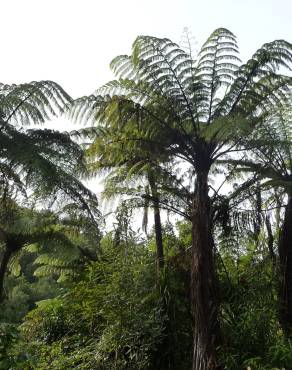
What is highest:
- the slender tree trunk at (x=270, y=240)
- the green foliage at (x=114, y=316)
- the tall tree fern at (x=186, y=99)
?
the tall tree fern at (x=186, y=99)

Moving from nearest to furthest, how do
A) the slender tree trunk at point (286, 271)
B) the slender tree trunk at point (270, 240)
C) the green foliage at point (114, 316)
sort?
1. the green foliage at point (114, 316)
2. the slender tree trunk at point (286, 271)
3. the slender tree trunk at point (270, 240)

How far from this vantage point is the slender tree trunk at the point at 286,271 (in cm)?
688

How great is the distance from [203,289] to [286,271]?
1707mm

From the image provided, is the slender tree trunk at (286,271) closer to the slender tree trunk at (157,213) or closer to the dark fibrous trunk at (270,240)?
the dark fibrous trunk at (270,240)

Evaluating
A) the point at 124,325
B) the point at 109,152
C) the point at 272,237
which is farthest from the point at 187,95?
the point at 124,325

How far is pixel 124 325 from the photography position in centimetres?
650

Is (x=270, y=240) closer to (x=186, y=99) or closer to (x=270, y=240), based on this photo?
(x=270, y=240)

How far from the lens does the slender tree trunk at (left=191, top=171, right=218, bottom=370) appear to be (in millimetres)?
5738

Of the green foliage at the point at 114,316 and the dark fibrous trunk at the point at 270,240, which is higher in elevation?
the dark fibrous trunk at the point at 270,240

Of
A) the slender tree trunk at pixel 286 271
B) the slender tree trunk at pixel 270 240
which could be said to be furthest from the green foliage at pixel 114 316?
the slender tree trunk at pixel 270 240

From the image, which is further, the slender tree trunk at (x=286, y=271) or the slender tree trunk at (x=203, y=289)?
the slender tree trunk at (x=286, y=271)

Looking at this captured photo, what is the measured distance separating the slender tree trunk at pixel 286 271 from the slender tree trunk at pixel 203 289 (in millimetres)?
1374

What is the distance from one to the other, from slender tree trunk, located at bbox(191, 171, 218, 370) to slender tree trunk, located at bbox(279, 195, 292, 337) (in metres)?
1.37

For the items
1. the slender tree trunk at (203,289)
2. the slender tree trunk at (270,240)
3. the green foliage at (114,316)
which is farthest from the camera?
the slender tree trunk at (270,240)
